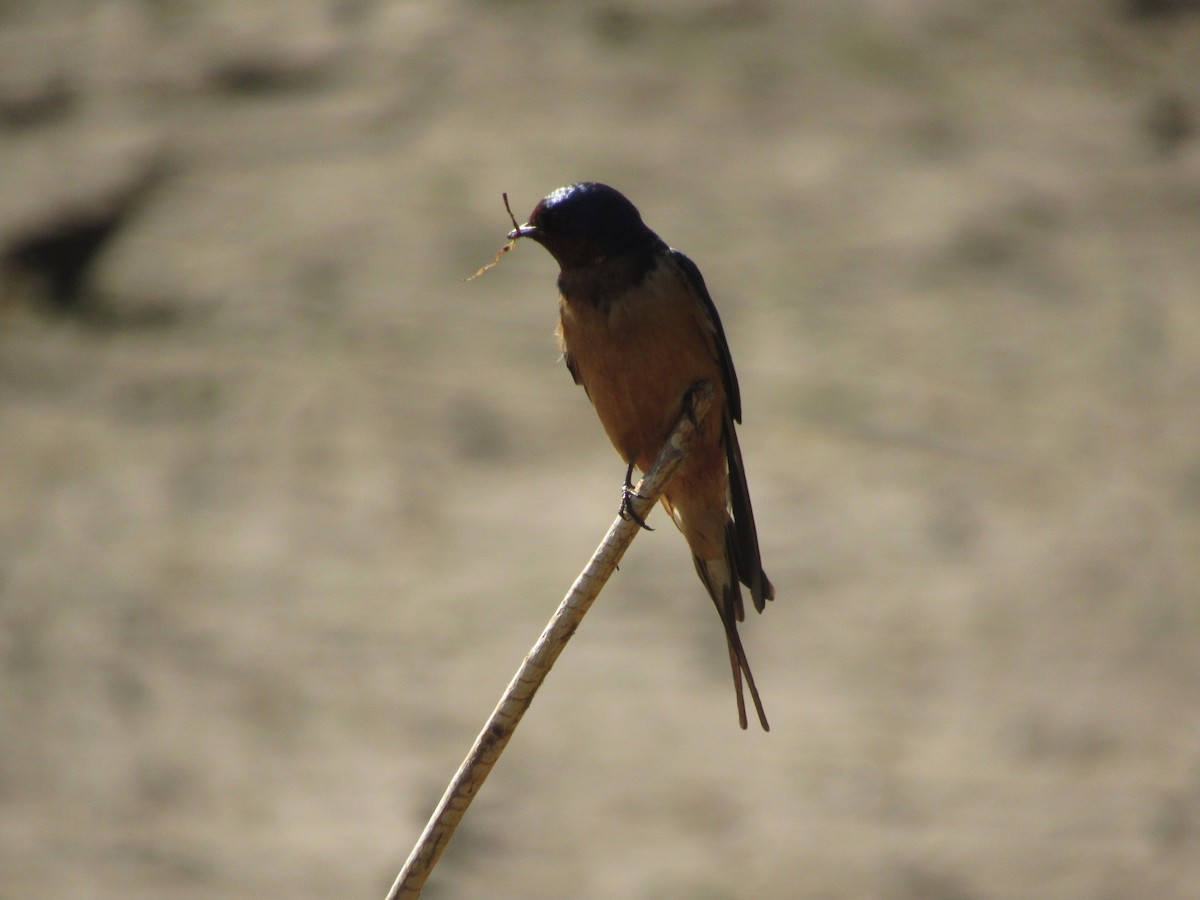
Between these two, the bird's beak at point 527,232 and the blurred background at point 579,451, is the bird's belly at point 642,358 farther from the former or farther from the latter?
the blurred background at point 579,451

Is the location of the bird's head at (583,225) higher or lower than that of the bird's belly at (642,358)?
higher

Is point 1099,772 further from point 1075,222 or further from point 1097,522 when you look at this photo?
point 1075,222

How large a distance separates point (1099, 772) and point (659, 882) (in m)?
2.36

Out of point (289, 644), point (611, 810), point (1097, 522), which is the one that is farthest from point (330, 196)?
point (1097, 522)

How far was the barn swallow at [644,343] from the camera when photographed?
11.3 feet

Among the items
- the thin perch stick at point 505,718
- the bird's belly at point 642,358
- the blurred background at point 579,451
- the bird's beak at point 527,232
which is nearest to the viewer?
the thin perch stick at point 505,718

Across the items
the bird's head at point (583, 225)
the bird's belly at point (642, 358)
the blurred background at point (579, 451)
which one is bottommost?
the bird's belly at point (642, 358)

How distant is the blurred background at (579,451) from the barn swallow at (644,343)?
438 cm

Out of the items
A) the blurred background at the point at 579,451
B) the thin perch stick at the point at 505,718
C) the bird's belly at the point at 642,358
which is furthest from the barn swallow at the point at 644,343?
the blurred background at the point at 579,451

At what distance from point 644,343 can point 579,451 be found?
564cm

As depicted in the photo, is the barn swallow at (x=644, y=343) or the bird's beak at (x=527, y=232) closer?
the bird's beak at (x=527, y=232)

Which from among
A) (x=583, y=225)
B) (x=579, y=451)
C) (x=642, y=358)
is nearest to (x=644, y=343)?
(x=642, y=358)

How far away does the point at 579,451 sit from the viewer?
29.8ft

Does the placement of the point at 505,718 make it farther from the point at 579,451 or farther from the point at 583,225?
the point at 579,451
